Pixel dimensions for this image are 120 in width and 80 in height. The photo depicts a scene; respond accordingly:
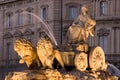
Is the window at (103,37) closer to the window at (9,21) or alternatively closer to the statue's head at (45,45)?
the window at (9,21)

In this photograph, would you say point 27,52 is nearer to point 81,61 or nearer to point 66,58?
point 66,58

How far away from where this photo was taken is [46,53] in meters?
15.1

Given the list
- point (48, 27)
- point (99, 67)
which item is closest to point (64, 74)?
point (99, 67)

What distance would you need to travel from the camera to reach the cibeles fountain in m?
15.1

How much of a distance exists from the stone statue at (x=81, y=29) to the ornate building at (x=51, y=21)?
3933 centimetres

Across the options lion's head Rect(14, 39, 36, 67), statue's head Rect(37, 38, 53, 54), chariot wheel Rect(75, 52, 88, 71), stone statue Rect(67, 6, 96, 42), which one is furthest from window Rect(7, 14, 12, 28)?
statue's head Rect(37, 38, 53, 54)

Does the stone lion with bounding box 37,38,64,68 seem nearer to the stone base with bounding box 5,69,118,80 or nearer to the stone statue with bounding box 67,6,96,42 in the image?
the stone base with bounding box 5,69,118,80

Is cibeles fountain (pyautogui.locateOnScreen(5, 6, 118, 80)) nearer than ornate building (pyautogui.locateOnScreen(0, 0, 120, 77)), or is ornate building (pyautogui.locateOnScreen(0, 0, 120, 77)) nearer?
Result: cibeles fountain (pyautogui.locateOnScreen(5, 6, 118, 80))

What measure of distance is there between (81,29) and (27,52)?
83.1 inches

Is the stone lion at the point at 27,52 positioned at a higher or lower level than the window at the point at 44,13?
lower

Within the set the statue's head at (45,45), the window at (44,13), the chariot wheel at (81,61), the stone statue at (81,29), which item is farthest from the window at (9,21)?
the statue's head at (45,45)

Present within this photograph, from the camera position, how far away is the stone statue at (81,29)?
16.5 metres

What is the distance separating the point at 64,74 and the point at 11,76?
152 cm

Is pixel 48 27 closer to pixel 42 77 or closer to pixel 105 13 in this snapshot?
pixel 105 13
